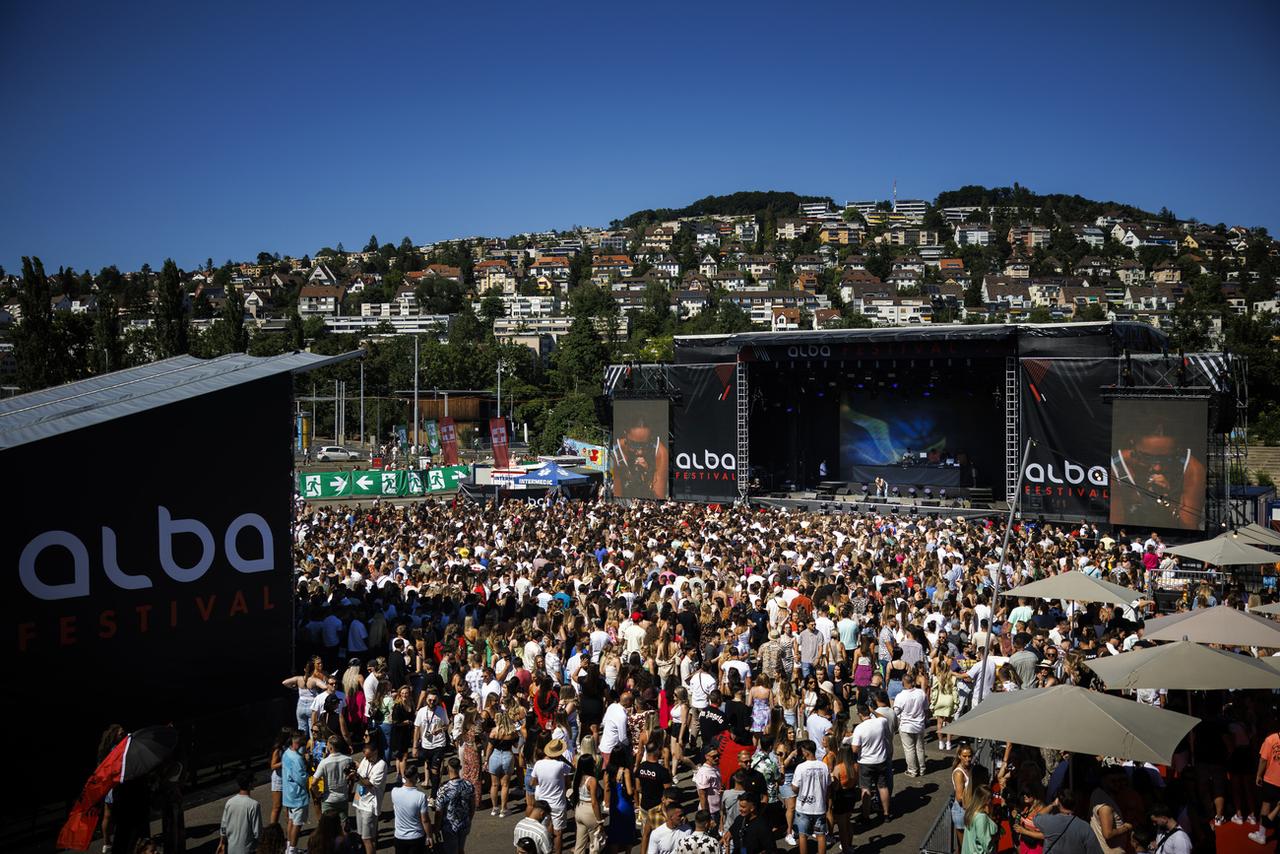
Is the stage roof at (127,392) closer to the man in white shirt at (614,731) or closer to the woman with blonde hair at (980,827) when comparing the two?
the man in white shirt at (614,731)

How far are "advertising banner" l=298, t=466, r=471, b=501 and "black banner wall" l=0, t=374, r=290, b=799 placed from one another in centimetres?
2195

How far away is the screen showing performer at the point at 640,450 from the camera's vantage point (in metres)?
30.8

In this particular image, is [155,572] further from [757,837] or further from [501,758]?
[757,837]

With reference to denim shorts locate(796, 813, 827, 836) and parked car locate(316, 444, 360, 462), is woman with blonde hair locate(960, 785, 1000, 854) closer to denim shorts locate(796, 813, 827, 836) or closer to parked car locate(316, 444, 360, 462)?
denim shorts locate(796, 813, 827, 836)

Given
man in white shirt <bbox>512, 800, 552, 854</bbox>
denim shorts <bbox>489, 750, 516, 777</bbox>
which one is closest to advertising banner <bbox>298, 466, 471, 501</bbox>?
denim shorts <bbox>489, 750, 516, 777</bbox>

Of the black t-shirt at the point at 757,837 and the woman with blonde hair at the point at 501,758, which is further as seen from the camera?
the woman with blonde hair at the point at 501,758

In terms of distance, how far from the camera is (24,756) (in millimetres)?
8477

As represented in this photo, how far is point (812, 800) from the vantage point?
22.9ft

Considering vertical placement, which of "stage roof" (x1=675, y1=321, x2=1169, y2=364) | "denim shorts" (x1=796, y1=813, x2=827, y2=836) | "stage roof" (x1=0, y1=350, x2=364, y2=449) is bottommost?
"denim shorts" (x1=796, y1=813, x2=827, y2=836)

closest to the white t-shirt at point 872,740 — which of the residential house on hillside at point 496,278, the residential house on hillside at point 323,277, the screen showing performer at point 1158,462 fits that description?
the screen showing performer at point 1158,462

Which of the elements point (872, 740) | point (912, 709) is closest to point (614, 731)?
point (872, 740)

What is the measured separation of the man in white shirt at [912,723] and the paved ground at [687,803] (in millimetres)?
151

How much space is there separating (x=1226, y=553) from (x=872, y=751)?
8.19 metres

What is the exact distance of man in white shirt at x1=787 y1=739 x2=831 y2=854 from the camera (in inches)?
274
